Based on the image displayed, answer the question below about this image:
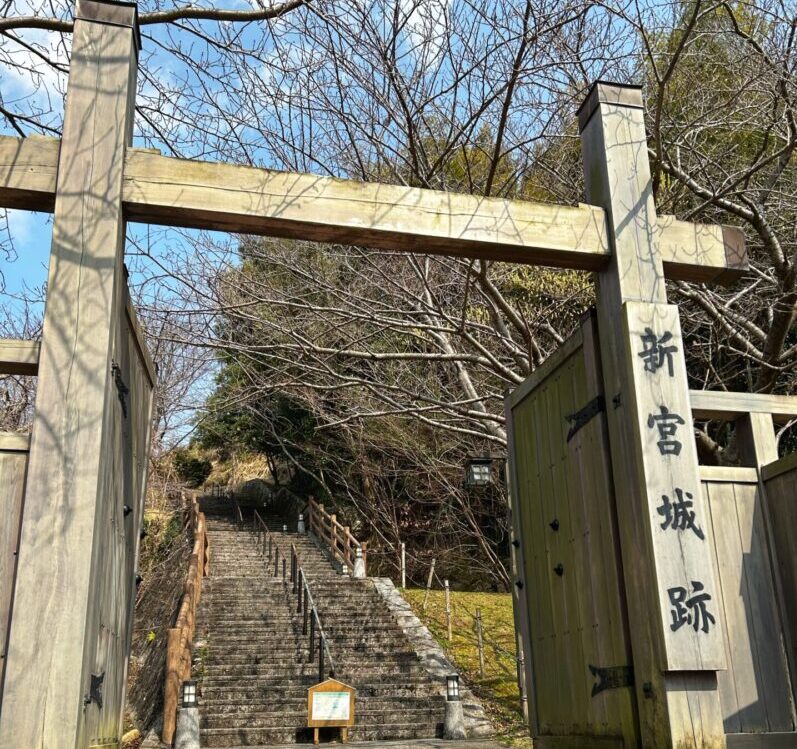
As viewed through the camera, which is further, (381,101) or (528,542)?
(381,101)

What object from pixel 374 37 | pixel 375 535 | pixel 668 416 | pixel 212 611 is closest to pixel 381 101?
pixel 374 37

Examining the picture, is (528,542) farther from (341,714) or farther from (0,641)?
(341,714)

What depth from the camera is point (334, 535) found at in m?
21.0

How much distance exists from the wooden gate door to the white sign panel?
241 inches

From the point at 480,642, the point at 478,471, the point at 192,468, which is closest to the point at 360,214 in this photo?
the point at 478,471

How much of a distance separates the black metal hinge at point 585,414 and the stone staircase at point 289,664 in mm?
8189

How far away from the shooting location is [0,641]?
3428 mm

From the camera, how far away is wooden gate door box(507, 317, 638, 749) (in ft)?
13.3

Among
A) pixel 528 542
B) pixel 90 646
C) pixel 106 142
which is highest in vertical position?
pixel 106 142

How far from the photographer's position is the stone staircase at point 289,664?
447 inches

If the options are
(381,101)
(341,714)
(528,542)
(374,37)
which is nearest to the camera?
(528,542)

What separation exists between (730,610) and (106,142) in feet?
12.8

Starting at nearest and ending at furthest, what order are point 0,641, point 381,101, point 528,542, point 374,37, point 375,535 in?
1. point 0,641
2. point 528,542
3. point 374,37
4. point 381,101
5. point 375,535

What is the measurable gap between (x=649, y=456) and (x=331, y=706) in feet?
26.9
